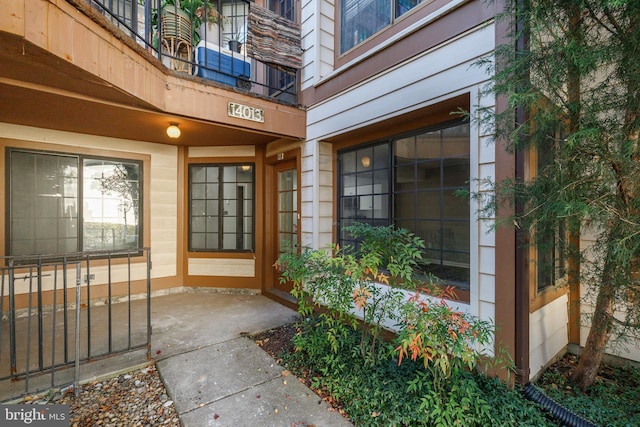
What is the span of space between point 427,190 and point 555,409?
1.88m

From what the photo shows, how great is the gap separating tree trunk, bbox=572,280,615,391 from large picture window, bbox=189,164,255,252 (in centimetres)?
431

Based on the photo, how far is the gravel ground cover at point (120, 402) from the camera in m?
1.90

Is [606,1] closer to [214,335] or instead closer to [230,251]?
[214,335]

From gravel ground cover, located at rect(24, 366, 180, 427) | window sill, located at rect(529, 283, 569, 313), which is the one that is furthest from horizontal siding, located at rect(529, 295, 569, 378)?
gravel ground cover, located at rect(24, 366, 180, 427)

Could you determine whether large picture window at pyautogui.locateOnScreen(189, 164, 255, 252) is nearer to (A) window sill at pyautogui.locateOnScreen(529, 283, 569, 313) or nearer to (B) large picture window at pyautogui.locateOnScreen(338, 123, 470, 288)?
(B) large picture window at pyautogui.locateOnScreen(338, 123, 470, 288)

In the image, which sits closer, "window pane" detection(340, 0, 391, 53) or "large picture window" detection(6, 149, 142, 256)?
"window pane" detection(340, 0, 391, 53)

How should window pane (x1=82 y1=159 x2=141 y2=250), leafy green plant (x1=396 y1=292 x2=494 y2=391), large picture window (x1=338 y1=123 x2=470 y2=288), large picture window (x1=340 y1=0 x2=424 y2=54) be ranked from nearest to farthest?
leafy green plant (x1=396 y1=292 x2=494 y2=391) → large picture window (x1=338 y1=123 x2=470 y2=288) → large picture window (x1=340 y1=0 x2=424 y2=54) → window pane (x1=82 y1=159 x2=141 y2=250)

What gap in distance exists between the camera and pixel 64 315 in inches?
91.5

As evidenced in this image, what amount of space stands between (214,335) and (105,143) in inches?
131

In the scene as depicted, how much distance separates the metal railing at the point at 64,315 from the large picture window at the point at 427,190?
2.46m

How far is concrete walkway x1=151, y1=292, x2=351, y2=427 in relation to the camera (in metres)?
1.93

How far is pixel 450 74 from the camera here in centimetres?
235

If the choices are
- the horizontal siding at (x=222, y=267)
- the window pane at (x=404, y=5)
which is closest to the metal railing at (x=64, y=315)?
the horizontal siding at (x=222, y=267)

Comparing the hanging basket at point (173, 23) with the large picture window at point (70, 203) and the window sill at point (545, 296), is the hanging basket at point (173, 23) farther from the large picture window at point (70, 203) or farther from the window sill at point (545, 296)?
the window sill at point (545, 296)
